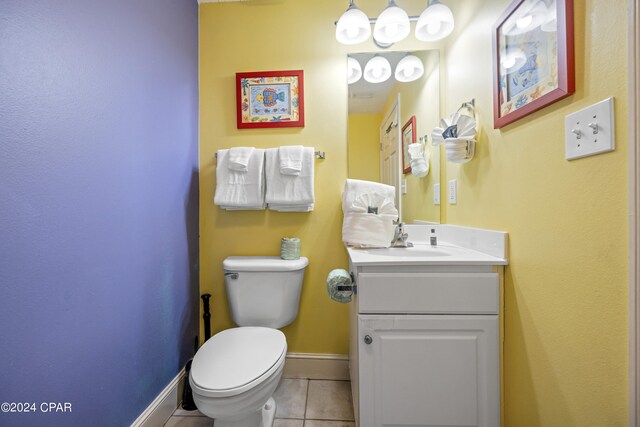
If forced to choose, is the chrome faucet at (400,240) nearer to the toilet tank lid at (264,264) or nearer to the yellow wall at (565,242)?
the yellow wall at (565,242)

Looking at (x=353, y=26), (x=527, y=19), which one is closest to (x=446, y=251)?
(x=527, y=19)

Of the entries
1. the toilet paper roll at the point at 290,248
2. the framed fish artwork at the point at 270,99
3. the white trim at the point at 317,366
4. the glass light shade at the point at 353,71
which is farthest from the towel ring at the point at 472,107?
the white trim at the point at 317,366

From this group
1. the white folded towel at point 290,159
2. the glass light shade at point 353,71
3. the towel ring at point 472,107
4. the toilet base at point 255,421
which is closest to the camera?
the toilet base at point 255,421

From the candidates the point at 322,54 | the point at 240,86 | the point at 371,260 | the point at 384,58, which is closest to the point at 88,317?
the point at 371,260

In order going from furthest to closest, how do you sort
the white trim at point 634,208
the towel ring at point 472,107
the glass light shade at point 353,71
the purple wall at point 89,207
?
1. the glass light shade at point 353,71
2. the towel ring at point 472,107
3. the purple wall at point 89,207
4. the white trim at point 634,208

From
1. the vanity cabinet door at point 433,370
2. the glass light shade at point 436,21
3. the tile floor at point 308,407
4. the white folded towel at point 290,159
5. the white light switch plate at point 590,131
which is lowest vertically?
the tile floor at point 308,407

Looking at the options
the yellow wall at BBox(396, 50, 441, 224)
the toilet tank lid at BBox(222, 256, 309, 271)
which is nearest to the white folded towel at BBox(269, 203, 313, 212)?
the toilet tank lid at BBox(222, 256, 309, 271)

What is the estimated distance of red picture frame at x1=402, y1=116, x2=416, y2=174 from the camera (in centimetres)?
139

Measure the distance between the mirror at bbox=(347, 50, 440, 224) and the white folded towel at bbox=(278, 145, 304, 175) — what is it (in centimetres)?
30

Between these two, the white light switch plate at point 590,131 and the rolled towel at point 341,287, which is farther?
the rolled towel at point 341,287

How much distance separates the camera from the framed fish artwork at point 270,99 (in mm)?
1438

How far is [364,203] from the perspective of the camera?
1170 millimetres

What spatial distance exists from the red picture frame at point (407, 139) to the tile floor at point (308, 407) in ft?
4.09

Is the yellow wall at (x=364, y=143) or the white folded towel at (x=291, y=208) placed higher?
the yellow wall at (x=364, y=143)
